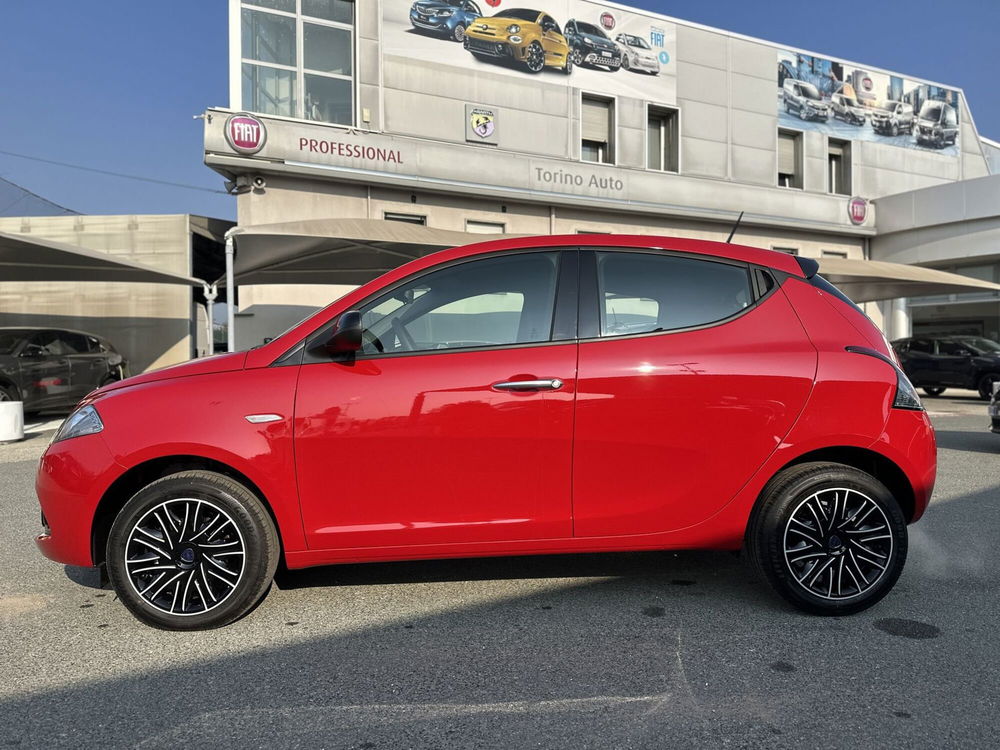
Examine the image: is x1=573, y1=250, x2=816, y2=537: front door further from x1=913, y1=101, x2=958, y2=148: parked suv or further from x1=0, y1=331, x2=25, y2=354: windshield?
x1=913, y1=101, x2=958, y2=148: parked suv

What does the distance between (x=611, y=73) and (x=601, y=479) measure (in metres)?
19.8

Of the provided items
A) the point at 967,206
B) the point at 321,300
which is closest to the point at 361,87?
the point at 321,300

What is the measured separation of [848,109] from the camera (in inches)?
958

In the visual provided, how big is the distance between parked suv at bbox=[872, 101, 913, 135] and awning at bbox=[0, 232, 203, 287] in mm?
23287

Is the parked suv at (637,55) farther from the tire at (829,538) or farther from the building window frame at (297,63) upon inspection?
the tire at (829,538)

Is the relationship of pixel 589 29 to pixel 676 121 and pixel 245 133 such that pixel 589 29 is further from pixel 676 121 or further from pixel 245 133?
pixel 245 133

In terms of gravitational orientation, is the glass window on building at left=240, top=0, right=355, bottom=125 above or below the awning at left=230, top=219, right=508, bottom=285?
above

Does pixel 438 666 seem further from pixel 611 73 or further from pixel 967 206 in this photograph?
pixel 967 206

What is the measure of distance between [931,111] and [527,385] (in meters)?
29.5

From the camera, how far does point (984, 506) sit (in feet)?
18.0

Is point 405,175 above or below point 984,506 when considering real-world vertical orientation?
above

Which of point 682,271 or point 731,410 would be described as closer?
point 731,410

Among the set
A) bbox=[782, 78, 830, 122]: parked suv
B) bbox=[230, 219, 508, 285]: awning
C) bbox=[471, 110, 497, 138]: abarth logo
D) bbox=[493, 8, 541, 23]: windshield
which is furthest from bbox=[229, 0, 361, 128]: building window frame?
bbox=[782, 78, 830, 122]: parked suv

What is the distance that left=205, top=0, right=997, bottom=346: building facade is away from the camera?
16.7 meters
